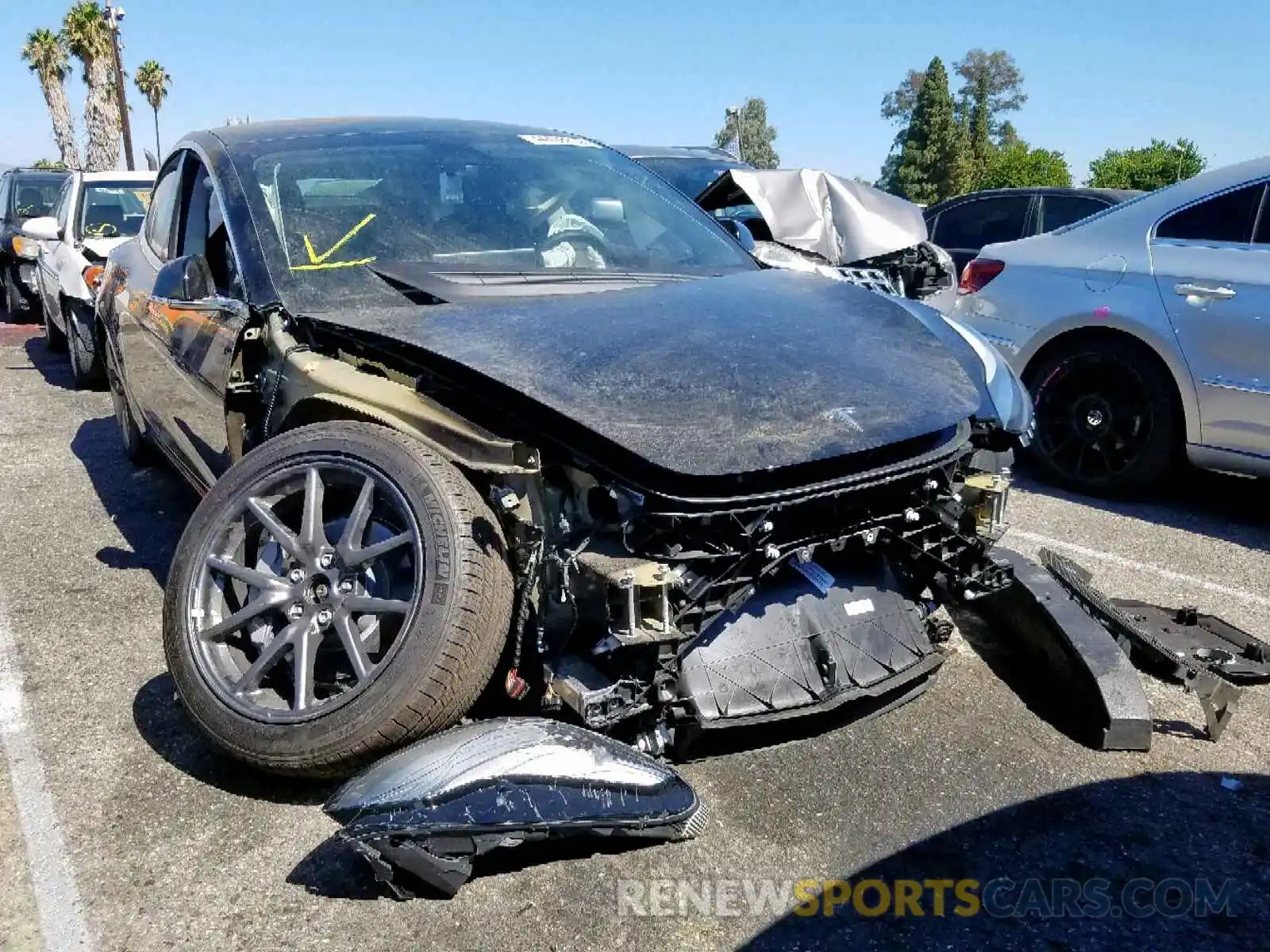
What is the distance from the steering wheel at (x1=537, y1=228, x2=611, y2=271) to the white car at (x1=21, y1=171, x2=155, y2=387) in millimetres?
5656

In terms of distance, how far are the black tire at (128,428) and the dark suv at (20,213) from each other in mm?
8013

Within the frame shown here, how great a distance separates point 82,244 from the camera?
9.10m

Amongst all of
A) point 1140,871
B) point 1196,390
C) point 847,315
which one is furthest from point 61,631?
point 1196,390

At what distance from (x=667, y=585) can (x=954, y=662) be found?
1638 mm

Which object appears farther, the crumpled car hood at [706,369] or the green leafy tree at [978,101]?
the green leafy tree at [978,101]

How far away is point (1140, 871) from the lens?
8.48 feet

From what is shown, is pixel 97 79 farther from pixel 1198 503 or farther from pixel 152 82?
pixel 1198 503

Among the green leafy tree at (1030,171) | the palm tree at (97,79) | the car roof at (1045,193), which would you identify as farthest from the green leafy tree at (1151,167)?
the palm tree at (97,79)

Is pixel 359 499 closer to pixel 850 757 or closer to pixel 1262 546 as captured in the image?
pixel 850 757

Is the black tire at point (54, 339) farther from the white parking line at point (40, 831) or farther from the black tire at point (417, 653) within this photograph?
the black tire at point (417, 653)

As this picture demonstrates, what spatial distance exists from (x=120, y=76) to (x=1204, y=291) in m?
32.2

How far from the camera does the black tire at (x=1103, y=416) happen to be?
17.9 feet

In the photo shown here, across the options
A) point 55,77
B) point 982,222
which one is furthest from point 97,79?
point 982,222

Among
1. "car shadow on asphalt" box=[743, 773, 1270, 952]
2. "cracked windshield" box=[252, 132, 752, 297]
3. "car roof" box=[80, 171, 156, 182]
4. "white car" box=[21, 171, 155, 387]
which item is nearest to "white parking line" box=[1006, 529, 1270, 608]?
"car shadow on asphalt" box=[743, 773, 1270, 952]
